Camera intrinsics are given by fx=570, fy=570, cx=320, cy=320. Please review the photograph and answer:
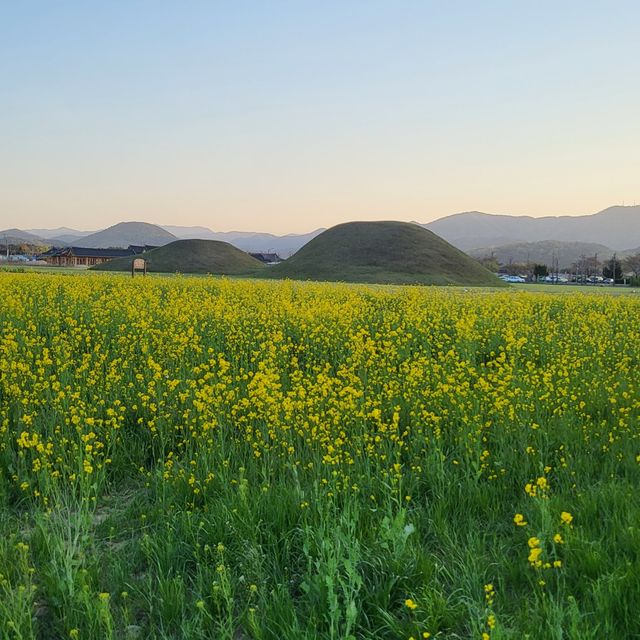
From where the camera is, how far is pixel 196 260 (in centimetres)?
9869

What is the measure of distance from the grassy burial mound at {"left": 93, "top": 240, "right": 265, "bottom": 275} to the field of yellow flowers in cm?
8185

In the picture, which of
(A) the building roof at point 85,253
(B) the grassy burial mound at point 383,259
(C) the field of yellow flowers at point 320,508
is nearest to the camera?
(C) the field of yellow flowers at point 320,508

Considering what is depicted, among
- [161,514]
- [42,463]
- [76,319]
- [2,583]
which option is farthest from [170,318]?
[2,583]

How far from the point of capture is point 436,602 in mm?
3506

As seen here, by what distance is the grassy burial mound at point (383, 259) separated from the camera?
221 ft

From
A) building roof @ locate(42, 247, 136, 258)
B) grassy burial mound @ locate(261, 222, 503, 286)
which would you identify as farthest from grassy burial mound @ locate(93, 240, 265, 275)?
building roof @ locate(42, 247, 136, 258)

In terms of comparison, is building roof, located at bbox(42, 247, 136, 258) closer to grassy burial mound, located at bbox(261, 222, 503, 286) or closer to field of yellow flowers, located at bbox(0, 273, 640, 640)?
grassy burial mound, located at bbox(261, 222, 503, 286)

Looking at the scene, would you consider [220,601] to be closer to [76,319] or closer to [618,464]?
[618,464]

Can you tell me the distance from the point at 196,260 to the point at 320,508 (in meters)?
97.5

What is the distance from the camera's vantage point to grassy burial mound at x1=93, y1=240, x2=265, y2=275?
92.6 m

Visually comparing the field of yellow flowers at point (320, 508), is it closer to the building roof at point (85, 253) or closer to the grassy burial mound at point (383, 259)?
the grassy burial mound at point (383, 259)

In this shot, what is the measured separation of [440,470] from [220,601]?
7.71ft

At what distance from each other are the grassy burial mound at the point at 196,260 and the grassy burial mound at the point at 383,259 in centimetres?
1406

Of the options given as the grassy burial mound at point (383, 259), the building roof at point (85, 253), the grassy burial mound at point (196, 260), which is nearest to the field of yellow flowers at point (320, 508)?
the grassy burial mound at point (383, 259)
